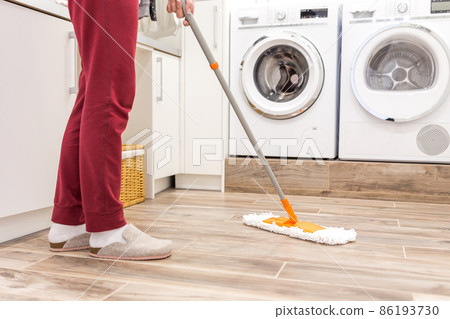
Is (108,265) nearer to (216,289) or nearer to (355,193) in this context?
(216,289)

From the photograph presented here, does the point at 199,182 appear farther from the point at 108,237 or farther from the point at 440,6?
the point at 440,6

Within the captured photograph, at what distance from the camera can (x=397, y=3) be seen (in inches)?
86.8

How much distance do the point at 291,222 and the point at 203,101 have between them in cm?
110

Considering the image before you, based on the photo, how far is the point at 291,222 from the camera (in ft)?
5.18

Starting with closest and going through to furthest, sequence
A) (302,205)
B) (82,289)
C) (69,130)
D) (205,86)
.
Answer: (82,289), (69,130), (302,205), (205,86)

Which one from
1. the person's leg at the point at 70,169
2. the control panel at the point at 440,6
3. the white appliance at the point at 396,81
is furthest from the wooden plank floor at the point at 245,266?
the control panel at the point at 440,6

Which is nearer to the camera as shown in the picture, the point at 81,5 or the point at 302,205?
the point at 81,5

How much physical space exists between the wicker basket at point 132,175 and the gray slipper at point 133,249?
74cm

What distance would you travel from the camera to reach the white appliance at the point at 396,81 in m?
2.13

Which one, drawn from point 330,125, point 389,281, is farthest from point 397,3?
point 389,281

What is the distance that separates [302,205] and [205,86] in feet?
2.80

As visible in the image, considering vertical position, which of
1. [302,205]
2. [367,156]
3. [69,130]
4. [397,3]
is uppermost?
[397,3]

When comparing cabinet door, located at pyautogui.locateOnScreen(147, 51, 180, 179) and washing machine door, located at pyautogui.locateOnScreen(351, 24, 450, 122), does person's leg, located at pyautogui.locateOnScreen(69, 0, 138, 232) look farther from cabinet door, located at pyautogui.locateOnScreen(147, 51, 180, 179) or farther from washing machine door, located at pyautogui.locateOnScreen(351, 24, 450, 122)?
washing machine door, located at pyautogui.locateOnScreen(351, 24, 450, 122)

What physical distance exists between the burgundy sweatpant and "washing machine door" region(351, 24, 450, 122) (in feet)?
4.53
